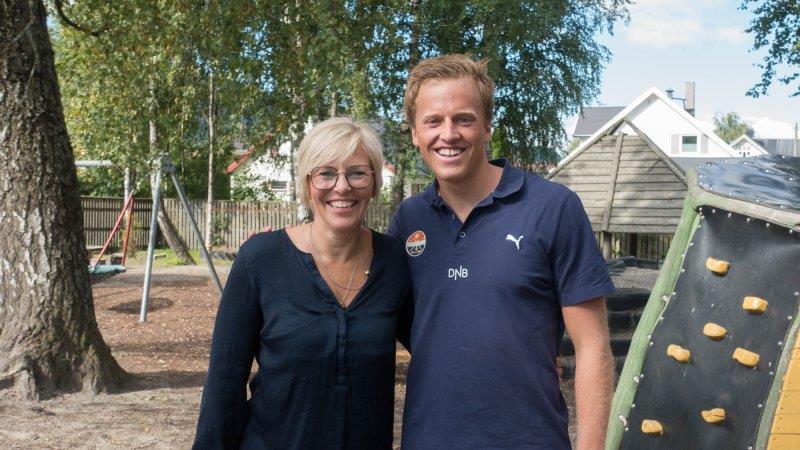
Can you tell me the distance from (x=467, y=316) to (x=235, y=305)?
604 mm

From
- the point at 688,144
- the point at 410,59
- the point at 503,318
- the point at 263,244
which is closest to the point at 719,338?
the point at 503,318

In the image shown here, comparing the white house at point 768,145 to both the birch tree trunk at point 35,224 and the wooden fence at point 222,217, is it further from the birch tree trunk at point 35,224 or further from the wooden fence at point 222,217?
the birch tree trunk at point 35,224

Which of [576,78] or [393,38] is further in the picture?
[576,78]

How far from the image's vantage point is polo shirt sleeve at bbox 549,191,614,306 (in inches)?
91.3

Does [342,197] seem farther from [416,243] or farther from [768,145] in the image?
[768,145]

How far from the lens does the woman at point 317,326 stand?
2.38 meters

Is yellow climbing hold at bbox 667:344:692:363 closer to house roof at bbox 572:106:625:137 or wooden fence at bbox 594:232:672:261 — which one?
wooden fence at bbox 594:232:672:261

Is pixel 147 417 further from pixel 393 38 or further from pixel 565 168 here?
pixel 565 168

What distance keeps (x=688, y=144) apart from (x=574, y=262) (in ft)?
171

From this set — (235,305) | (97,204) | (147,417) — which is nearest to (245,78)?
(147,417)

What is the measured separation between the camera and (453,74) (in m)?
2.43

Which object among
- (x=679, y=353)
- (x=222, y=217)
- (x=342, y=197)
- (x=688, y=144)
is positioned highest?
(x=688, y=144)

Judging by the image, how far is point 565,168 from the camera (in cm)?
1795

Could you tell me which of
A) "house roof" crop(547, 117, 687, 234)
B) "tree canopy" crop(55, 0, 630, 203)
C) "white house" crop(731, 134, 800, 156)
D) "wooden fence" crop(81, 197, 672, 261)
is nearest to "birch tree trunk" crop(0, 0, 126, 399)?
"tree canopy" crop(55, 0, 630, 203)
